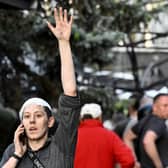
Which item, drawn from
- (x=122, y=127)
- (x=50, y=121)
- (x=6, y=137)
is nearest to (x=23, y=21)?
(x=122, y=127)

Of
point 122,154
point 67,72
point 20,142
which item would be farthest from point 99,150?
point 67,72

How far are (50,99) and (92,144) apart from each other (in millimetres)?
4658

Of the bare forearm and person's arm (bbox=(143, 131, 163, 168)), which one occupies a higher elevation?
the bare forearm

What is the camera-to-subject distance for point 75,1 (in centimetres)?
919

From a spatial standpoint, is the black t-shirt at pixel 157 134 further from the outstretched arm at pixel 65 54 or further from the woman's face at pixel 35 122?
the outstretched arm at pixel 65 54

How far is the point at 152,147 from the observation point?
6910mm

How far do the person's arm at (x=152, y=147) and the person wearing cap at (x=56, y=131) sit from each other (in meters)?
2.74

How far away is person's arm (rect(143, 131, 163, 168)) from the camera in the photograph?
22.7 feet

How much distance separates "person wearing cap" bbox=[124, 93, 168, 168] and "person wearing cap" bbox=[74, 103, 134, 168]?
2.56 ft

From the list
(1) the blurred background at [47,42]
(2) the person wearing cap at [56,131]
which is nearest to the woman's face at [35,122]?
(2) the person wearing cap at [56,131]

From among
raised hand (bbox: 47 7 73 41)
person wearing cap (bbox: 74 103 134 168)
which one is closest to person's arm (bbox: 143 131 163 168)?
person wearing cap (bbox: 74 103 134 168)

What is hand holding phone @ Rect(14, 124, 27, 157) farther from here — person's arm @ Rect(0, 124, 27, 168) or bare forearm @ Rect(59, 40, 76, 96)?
bare forearm @ Rect(59, 40, 76, 96)

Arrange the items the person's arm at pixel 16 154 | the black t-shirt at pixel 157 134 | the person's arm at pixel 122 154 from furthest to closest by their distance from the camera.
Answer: the black t-shirt at pixel 157 134 → the person's arm at pixel 122 154 → the person's arm at pixel 16 154

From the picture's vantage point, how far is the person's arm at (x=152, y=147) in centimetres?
691
